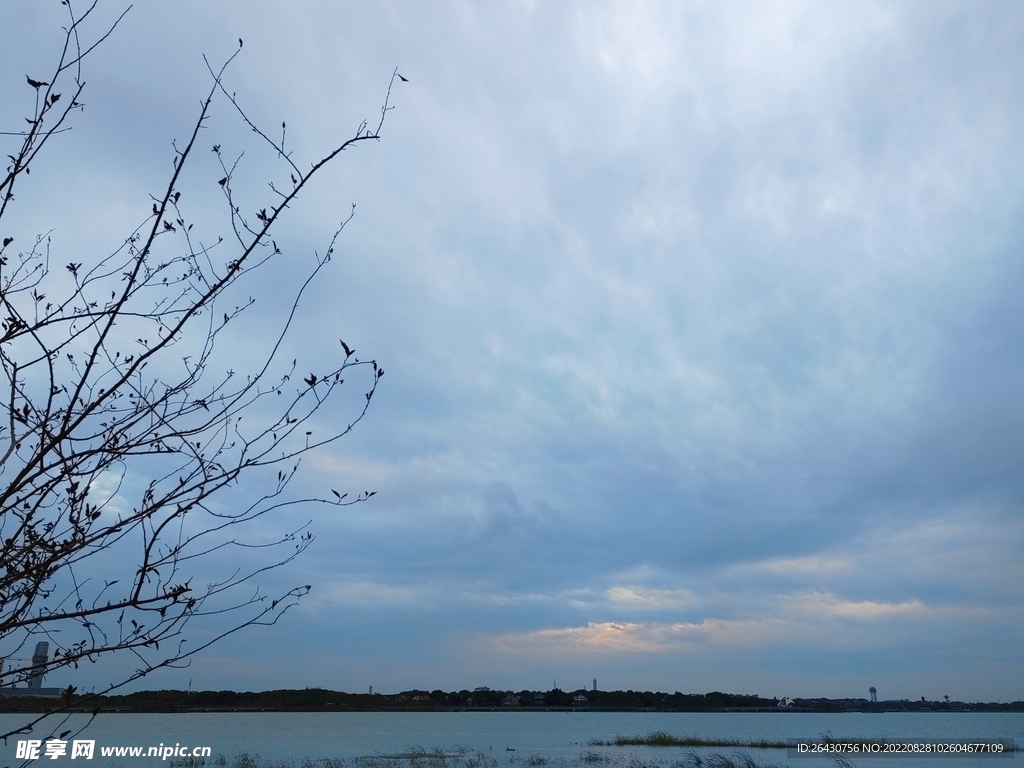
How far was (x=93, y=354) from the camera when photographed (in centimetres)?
304

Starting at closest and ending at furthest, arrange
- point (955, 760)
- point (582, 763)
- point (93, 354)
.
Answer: point (93, 354) < point (582, 763) < point (955, 760)

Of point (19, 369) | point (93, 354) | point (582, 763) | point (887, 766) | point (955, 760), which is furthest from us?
point (955, 760)

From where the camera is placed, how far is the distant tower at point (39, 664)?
331 cm

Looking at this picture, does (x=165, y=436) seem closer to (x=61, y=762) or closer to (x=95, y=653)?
(x=95, y=653)

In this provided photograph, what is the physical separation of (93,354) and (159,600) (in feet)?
3.35

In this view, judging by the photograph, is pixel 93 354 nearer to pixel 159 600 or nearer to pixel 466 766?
pixel 159 600

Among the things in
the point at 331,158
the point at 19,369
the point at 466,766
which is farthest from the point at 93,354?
the point at 466,766

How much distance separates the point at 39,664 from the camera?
3332mm

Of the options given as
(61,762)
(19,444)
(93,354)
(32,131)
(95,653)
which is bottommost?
(61,762)

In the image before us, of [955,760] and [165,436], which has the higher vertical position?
[165,436]

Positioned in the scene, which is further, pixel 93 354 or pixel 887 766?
pixel 887 766

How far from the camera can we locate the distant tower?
331 centimetres

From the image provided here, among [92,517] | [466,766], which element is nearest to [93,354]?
[92,517]

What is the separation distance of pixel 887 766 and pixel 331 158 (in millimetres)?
47429
